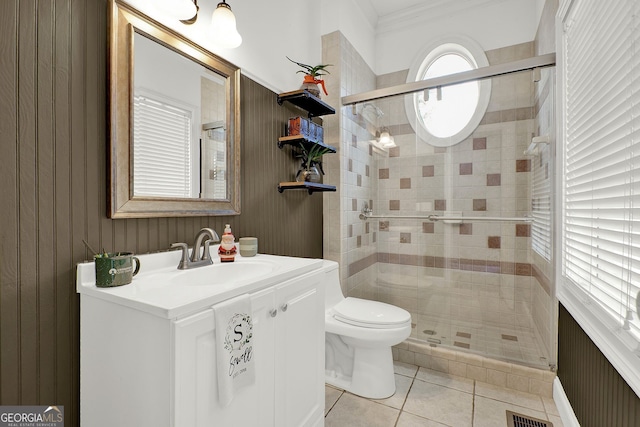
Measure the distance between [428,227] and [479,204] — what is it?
1.31 feet

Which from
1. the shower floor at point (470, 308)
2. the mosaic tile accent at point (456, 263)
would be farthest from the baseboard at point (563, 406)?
the mosaic tile accent at point (456, 263)

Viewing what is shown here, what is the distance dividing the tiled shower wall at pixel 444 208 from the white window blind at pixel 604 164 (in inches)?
21.5

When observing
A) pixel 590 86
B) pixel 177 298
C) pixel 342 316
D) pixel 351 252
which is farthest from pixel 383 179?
pixel 177 298

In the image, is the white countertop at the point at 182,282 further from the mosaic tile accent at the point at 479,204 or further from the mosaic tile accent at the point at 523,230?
the mosaic tile accent at the point at 523,230

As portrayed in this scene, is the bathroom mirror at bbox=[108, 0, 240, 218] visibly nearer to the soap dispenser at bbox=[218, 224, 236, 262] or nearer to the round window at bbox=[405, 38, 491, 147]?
the soap dispenser at bbox=[218, 224, 236, 262]

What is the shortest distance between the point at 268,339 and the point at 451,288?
1.75 m

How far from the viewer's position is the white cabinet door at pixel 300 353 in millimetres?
1195

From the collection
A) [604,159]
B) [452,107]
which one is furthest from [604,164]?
[452,107]

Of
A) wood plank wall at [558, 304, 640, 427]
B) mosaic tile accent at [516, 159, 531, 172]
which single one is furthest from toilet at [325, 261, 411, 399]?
mosaic tile accent at [516, 159, 531, 172]

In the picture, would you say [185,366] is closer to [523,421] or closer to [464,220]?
[523,421]

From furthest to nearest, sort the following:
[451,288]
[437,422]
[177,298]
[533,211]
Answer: [451,288], [533,211], [437,422], [177,298]

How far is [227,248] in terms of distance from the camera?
4.89 ft

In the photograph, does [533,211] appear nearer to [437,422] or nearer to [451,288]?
[451,288]

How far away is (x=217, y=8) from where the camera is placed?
4.74ft
